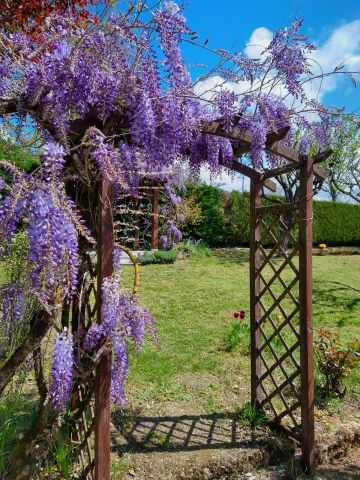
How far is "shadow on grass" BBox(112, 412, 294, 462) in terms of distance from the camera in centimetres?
287

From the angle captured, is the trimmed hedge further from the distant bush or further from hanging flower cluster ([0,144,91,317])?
hanging flower cluster ([0,144,91,317])

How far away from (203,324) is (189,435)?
8.38ft

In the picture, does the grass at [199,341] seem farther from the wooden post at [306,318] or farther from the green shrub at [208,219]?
the green shrub at [208,219]

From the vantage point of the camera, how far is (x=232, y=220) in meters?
12.6

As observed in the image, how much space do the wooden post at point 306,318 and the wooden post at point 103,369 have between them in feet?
4.45

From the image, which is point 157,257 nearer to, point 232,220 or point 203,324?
point 232,220

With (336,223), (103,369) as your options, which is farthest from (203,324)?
(336,223)

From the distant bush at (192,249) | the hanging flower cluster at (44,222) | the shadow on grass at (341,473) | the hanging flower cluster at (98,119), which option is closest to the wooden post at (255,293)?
the shadow on grass at (341,473)

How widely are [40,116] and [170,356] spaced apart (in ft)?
10.3

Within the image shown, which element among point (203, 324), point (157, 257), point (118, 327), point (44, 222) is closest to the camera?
point (44, 222)

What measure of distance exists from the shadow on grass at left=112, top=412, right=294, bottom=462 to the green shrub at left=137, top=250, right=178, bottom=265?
6099 mm

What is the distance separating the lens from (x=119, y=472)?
250 cm

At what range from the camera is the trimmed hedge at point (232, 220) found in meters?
12.0

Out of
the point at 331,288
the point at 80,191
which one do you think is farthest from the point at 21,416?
the point at 331,288
